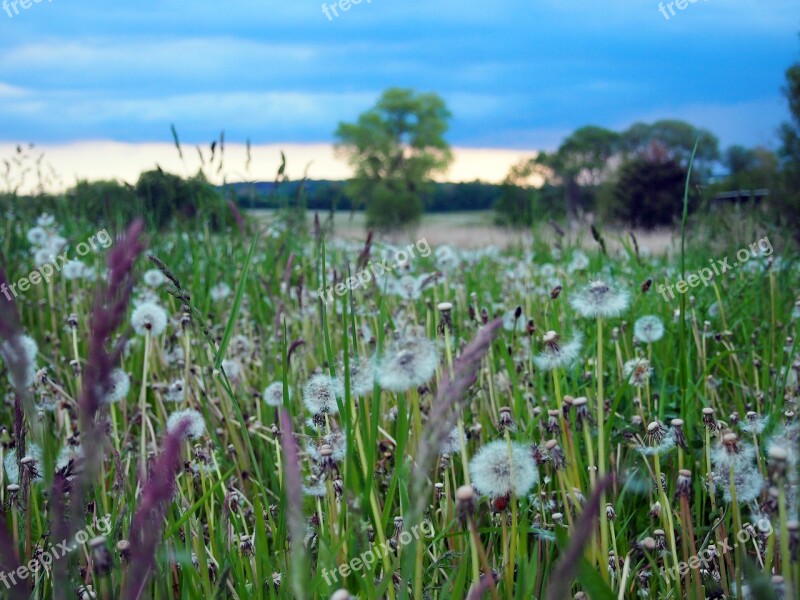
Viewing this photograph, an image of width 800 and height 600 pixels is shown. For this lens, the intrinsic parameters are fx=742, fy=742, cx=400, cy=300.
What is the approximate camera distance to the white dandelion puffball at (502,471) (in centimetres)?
154

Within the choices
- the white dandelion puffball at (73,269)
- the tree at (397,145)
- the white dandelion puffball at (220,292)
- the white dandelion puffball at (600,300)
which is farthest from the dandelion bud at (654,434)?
the tree at (397,145)

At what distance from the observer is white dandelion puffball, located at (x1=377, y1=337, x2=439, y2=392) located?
1.41 m

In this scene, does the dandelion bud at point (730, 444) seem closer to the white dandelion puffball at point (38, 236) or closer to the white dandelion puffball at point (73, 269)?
the white dandelion puffball at point (73, 269)

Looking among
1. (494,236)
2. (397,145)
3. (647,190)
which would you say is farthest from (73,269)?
(397,145)

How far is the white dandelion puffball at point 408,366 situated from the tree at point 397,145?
6807 cm

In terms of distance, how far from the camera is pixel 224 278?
5.57m

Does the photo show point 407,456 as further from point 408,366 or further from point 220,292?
point 220,292

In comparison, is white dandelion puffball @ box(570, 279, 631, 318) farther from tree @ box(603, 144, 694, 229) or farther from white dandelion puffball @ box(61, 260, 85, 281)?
tree @ box(603, 144, 694, 229)

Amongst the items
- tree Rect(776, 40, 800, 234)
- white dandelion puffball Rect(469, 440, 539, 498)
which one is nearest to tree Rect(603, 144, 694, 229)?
tree Rect(776, 40, 800, 234)

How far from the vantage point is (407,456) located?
2404 millimetres

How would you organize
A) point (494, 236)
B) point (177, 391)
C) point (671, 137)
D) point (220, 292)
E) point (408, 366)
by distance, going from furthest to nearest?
1. point (671, 137)
2. point (494, 236)
3. point (220, 292)
4. point (177, 391)
5. point (408, 366)

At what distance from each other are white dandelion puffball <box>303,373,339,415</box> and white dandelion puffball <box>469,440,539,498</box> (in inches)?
16.6

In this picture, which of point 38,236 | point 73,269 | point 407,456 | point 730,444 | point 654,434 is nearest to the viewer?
point 730,444

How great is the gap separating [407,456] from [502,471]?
2.85 ft
